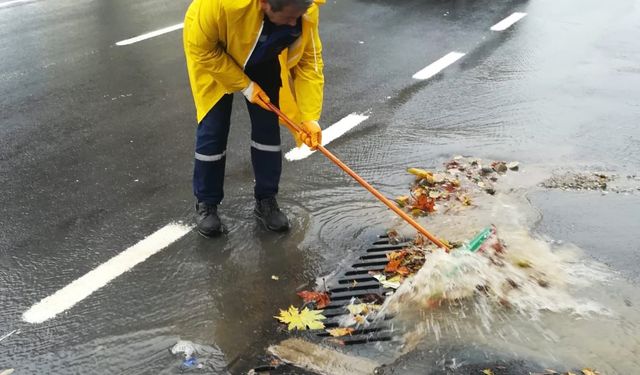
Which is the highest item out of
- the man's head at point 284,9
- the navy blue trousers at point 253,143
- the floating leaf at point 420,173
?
the man's head at point 284,9

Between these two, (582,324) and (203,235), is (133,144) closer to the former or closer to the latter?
(203,235)

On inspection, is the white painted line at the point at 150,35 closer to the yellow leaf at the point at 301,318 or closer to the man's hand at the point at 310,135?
the man's hand at the point at 310,135

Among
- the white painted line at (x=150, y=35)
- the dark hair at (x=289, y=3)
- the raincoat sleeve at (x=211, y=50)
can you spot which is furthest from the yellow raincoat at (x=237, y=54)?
the white painted line at (x=150, y=35)

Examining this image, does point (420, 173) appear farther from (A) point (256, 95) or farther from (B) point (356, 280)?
(A) point (256, 95)

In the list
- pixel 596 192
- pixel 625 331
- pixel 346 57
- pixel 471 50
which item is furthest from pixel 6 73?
pixel 625 331

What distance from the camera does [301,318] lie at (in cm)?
310

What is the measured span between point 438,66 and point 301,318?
14.6 feet

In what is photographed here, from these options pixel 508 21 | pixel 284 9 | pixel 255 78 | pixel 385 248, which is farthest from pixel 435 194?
pixel 508 21

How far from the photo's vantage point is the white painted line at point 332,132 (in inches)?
189

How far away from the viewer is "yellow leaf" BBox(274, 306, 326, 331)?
3.05 meters

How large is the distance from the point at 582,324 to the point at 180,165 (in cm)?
292

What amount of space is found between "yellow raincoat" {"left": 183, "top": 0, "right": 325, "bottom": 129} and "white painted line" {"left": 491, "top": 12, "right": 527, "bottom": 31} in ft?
17.9

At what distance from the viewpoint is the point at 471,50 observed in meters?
7.37

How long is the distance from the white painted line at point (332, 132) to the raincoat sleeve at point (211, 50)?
5.01 ft
